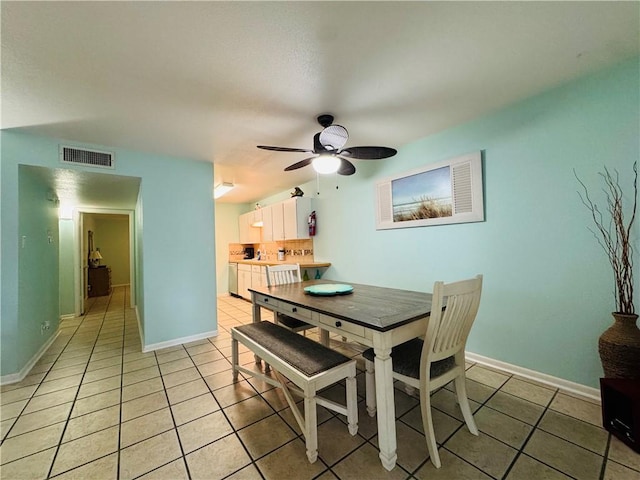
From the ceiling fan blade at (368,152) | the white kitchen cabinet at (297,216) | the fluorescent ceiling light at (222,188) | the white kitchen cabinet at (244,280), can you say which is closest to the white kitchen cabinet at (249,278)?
the white kitchen cabinet at (244,280)

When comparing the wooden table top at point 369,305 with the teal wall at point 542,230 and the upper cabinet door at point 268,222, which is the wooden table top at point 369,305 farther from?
the upper cabinet door at point 268,222

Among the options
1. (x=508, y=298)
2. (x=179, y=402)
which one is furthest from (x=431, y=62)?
(x=179, y=402)

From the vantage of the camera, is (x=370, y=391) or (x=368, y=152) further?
(x=368, y=152)

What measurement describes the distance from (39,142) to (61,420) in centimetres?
258

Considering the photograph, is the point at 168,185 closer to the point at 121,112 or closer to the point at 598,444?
the point at 121,112

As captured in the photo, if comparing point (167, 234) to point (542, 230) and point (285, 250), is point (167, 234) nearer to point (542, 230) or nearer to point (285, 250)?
point (285, 250)

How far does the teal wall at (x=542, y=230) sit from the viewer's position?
1843 millimetres

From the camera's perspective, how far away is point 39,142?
101 inches

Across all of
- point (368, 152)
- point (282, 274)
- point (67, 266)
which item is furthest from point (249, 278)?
point (368, 152)

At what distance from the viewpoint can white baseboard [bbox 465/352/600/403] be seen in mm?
1901

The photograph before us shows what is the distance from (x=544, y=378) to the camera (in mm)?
2117

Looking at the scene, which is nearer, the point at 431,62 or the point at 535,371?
the point at 431,62

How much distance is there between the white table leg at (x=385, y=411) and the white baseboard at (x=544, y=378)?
163 cm

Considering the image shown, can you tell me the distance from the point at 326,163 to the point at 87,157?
2652mm
